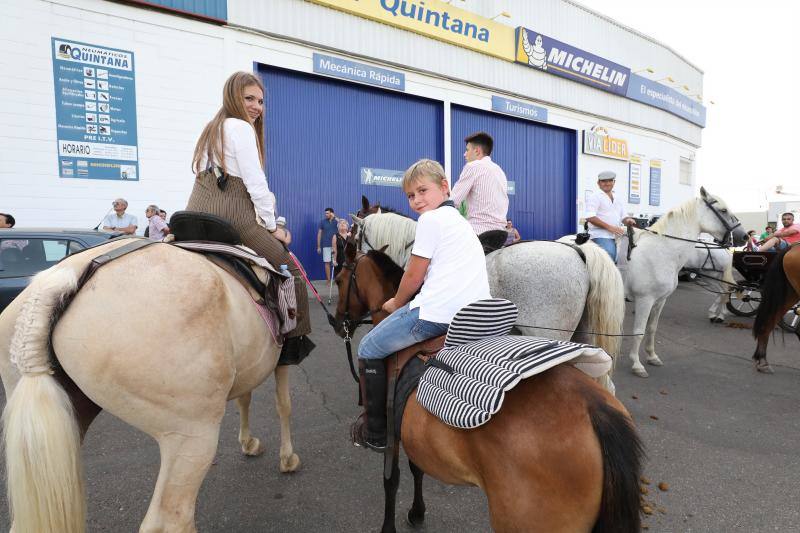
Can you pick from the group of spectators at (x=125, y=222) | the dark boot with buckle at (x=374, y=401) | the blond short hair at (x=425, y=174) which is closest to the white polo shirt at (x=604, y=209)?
the blond short hair at (x=425, y=174)

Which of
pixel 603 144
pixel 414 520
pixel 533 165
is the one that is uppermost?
pixel 603 144

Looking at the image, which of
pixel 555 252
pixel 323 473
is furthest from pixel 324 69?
pixel 323 473

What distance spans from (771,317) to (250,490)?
21.2ft

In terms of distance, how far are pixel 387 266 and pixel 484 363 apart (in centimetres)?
210

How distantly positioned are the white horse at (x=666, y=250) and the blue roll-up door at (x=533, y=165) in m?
8.18

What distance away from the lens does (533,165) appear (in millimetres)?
15578

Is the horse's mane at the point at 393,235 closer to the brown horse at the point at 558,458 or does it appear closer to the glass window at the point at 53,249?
the brown horse at the point at 558,458

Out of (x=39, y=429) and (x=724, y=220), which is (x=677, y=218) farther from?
(x=39, y=429)

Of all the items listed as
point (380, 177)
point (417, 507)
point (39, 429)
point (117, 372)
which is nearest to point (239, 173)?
point (117, 372)

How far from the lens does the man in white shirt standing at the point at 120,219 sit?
7.85 metres

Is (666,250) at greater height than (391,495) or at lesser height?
greater

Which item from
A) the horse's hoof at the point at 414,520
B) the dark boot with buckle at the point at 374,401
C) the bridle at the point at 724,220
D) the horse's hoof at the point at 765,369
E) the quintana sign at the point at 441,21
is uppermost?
the quintana sign at the point at 441,21

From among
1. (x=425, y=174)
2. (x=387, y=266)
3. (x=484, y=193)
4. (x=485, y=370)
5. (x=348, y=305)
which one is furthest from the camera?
(x=484, y=193)

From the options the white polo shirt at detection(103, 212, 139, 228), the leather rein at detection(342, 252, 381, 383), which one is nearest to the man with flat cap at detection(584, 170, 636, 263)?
the leather rein at detection(342, 252, 381, 383)
